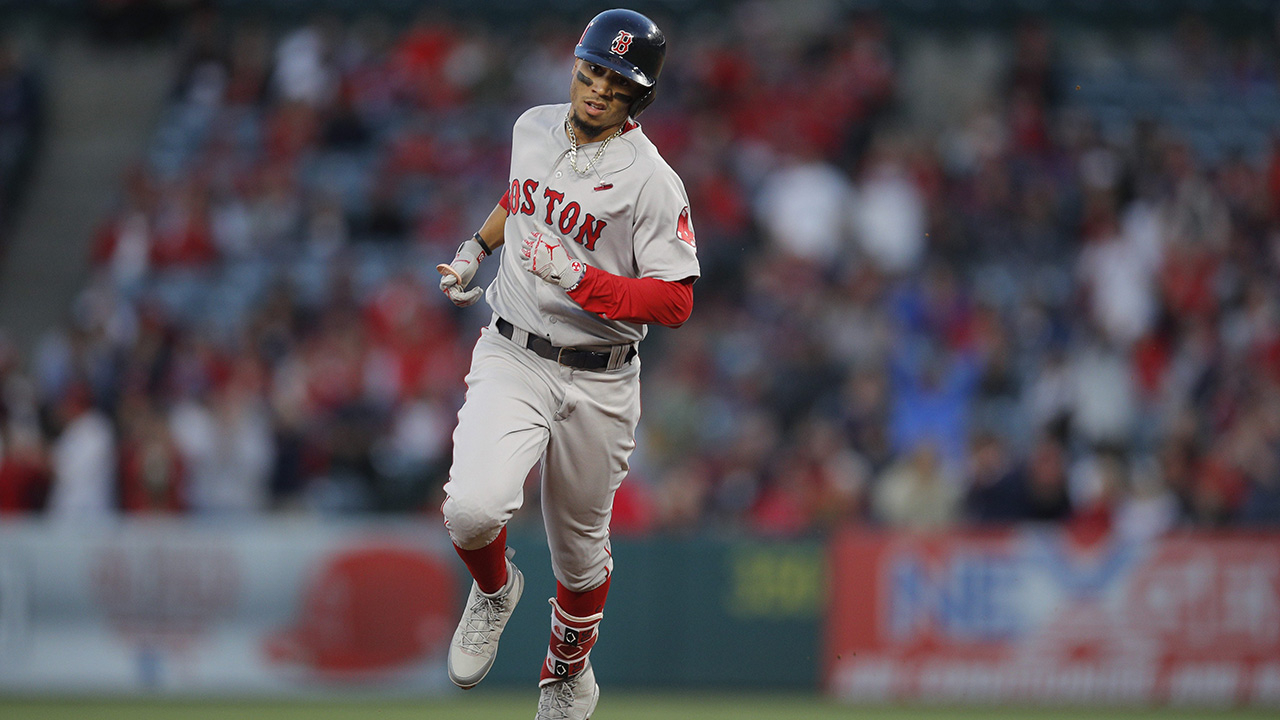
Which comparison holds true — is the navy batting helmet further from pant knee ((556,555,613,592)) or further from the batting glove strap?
pant knee ((556,555,613,592))

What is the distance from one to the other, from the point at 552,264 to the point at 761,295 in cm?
743

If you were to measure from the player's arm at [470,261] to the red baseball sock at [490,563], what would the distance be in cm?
87

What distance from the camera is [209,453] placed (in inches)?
442

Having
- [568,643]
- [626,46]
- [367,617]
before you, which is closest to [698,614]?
[367,617]

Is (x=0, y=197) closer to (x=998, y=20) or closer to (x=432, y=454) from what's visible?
(x=432, y=454)

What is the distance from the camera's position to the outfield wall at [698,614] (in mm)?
10484

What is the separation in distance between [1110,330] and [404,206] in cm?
608

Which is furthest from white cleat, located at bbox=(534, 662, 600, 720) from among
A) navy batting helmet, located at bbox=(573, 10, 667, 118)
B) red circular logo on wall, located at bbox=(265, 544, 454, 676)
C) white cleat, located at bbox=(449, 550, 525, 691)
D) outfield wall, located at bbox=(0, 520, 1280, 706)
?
red circular logo on wall, located at bbox=(265, 544, 454, 676)

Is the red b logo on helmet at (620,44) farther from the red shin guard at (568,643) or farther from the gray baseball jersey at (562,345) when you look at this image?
the red shin guard at (568,643)

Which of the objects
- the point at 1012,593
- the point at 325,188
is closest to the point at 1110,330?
the point at 1012,593

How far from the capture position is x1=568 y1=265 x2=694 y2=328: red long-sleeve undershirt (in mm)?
5391

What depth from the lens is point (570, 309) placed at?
223 inches

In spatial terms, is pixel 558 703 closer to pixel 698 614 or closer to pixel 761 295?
pixel 698 614

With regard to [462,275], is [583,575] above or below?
below
